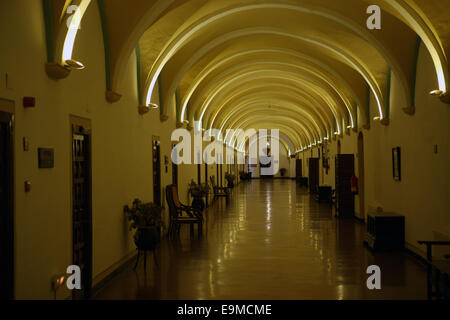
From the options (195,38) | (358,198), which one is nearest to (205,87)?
(195,38)

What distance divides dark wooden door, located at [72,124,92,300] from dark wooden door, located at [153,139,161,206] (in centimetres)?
345

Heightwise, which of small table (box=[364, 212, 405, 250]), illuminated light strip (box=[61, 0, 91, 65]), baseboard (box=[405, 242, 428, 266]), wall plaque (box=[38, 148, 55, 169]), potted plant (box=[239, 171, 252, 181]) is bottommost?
baseboard (box=[405, 242, 428, 266])

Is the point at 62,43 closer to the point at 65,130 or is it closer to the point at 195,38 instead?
the point at 65,130

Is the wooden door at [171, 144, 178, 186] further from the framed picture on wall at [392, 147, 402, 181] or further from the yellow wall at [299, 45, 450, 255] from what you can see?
the framed picture on wall at [392, 147, 402, 181]

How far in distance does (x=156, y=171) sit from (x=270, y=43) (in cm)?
532

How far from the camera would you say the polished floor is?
5.13 meters

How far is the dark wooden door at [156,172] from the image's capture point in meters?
8.76

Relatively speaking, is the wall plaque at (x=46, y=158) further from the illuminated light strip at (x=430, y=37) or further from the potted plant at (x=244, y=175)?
the potted plant at (x=244, y=175)

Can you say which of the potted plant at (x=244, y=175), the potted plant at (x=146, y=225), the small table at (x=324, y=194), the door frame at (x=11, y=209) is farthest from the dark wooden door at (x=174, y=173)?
the potted plant at (x=244, y=175)

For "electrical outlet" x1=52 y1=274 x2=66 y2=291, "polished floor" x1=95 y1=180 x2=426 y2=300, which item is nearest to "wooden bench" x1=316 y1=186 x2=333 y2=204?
"polished floor" x1=95 y1=180 x2=426 y2=300

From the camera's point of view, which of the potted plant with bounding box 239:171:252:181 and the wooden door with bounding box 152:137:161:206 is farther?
the potted plant with bounding box 239:171:252:181

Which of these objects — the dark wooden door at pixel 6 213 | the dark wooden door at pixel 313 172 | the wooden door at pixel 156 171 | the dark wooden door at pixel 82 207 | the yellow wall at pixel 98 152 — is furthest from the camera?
the dark wooden door at pixel 313 172

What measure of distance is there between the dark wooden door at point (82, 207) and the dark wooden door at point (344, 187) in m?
8.44

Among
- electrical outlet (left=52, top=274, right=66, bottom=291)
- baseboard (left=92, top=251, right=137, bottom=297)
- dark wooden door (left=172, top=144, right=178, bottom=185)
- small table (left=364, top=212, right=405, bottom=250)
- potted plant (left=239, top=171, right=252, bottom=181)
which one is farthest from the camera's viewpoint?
potted plant (left=239, top=171, right=252, bottom=181)
